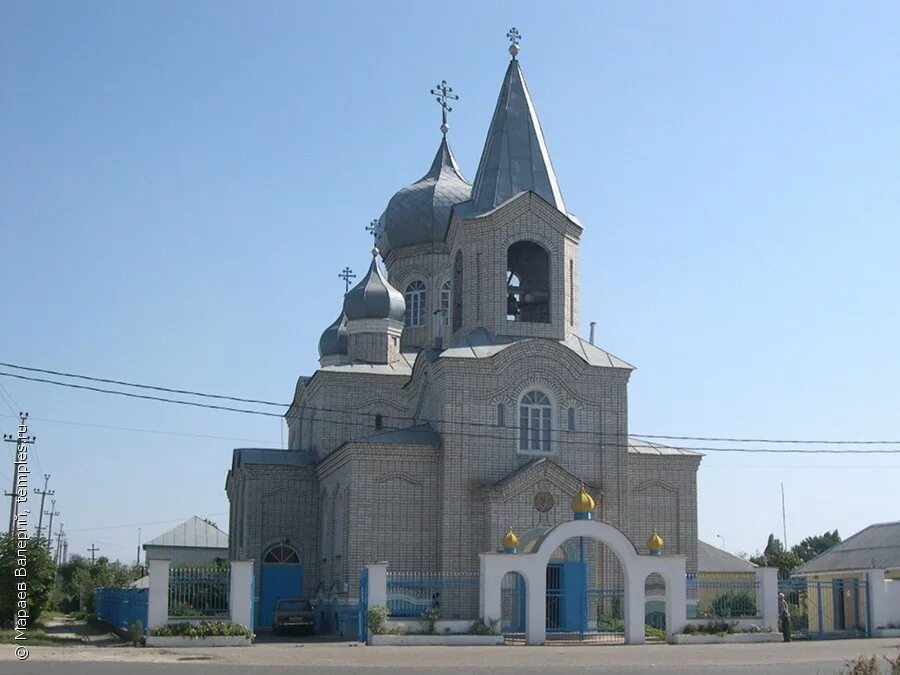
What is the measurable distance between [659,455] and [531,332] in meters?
4.51

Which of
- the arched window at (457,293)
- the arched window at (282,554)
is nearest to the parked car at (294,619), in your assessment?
the arched window at (282,554)

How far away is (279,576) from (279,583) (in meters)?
0.19

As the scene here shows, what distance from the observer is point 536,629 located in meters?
23.7

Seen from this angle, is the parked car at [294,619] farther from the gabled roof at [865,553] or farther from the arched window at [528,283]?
the gabled roof at [865,553]

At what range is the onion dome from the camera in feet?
114

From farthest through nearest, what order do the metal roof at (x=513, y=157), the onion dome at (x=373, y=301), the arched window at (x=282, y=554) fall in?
the onion dome at (x=373, y=301) → the arched window at (x=282, y=554) → the metal roof at (x=513, y=157)

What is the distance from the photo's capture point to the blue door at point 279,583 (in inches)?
1257

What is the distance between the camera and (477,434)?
2816 centimetres

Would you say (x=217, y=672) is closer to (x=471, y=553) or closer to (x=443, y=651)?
(x=443, y=651)

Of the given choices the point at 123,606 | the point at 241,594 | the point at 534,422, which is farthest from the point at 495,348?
the point at 123,606

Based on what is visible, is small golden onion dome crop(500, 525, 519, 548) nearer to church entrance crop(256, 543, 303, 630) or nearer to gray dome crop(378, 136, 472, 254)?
church entrance crop(256, 543, 303, 630)

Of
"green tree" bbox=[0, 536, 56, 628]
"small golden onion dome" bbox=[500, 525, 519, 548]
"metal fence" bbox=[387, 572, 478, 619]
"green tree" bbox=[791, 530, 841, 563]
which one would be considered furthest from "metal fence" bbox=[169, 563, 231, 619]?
"green tree" bbox=[791, 530, 841, 563]

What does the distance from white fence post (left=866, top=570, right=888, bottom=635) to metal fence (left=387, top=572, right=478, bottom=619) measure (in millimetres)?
8592

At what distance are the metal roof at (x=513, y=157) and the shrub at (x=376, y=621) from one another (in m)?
11.4
